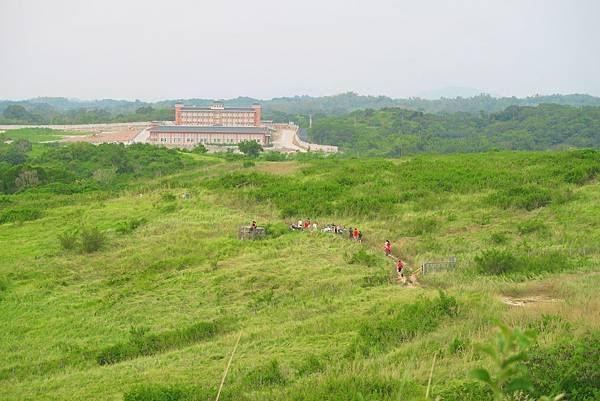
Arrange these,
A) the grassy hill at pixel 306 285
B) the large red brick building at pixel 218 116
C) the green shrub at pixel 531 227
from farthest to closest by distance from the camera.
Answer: the large red brick building at pixel 218 116 < the green shrub at pixel 531 227 < the grassy hill at pixel 306 285

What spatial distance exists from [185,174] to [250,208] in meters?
14.3

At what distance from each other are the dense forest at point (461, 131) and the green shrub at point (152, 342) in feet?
180

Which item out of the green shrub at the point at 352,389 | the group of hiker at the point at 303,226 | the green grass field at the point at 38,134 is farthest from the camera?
the green grass field at the point at 38,134

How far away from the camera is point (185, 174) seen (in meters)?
38.5

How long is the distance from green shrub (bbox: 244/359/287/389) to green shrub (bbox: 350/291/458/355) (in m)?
1.31

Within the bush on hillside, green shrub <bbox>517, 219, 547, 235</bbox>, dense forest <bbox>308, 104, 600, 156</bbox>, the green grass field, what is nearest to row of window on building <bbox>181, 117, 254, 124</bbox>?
dense forest <bbox>308, 104, 600, 156</bbox>

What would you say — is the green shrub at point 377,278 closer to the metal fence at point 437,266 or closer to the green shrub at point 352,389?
the metal fence at point 437,266

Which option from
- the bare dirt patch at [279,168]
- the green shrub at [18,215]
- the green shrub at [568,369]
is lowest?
the green shrub at [18,215]

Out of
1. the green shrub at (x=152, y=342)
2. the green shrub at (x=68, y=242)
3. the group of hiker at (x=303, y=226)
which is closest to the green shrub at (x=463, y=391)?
the green shrub at (x=152, y=342)

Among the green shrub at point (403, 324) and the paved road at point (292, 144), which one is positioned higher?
the paved road at point (292, 144)

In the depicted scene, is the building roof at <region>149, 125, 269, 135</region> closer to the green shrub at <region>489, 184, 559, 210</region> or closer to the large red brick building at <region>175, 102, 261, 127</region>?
the large red brick building at <region>175, 102, 261, 127</region>

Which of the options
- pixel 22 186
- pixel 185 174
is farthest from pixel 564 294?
pixel 22 186

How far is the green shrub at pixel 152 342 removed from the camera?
11883mm

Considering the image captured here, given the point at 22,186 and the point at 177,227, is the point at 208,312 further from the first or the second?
the point at 22,186
